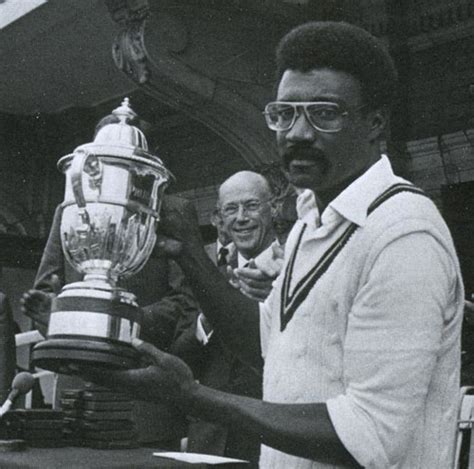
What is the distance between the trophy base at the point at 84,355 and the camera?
164 centimetres

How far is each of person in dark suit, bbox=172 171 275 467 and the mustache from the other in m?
1.31

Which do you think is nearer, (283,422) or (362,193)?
(283,422)

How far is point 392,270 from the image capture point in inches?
54.4

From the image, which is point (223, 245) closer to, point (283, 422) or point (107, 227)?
point (107, 227)

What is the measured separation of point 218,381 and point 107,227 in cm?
132

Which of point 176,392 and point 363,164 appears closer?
point 176,392

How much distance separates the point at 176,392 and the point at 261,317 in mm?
392

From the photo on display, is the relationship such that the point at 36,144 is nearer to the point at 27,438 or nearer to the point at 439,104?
the point at 439,104

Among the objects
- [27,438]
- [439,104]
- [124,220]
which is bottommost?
[27,438]

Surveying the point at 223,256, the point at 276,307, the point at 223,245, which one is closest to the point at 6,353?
the point at 223,245

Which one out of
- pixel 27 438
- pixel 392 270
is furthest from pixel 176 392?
pixel 27 438

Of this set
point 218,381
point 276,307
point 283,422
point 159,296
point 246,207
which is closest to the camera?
point 283,422

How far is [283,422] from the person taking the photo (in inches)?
55.3

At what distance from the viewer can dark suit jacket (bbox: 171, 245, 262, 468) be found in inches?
119
